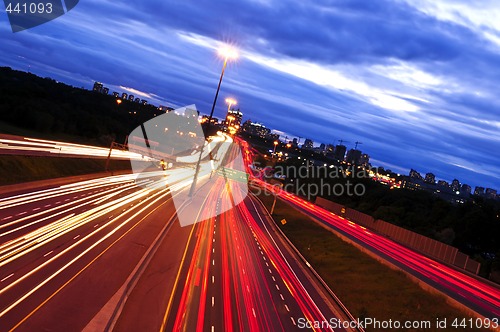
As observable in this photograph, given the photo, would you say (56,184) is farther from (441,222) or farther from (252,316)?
(441,222)

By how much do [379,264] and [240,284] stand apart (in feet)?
44.0

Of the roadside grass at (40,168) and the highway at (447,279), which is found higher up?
the highway at (447,279)

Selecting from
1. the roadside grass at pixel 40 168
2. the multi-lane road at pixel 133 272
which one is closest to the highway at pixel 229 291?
the multi-lane road at pixel 133 272

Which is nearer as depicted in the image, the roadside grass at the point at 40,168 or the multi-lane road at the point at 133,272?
the multi-lane road at the point at 133,272

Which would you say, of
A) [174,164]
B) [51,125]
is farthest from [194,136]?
[51,125]

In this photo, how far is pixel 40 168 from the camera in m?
42.1

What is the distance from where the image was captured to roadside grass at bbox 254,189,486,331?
24.2 meters

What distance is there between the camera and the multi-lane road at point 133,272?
16.9m

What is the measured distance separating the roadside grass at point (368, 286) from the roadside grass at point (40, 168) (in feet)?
71.2

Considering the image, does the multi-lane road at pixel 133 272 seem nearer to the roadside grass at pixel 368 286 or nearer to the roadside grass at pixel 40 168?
the roadside grass at pixel 368 286

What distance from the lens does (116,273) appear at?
2153 centimetres

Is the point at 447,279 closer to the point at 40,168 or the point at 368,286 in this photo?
the point at 368,286

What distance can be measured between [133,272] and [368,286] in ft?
47.2

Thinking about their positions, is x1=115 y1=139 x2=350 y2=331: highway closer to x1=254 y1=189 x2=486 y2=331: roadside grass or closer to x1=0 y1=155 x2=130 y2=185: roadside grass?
x1=254 y1=189 x2=486 y2=331: roadside grass
